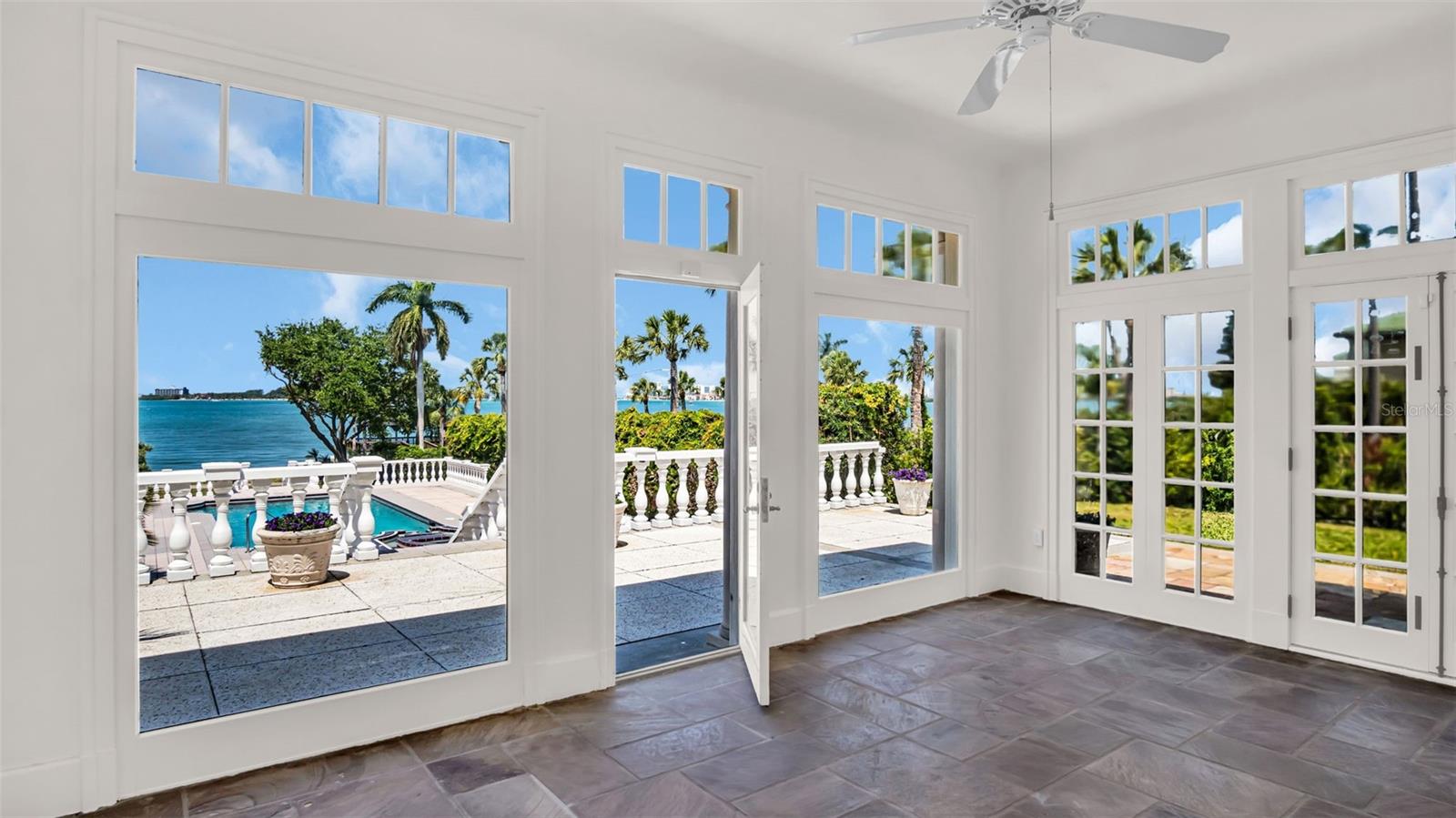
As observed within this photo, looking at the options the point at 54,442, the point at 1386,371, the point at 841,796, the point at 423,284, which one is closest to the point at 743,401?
the point at 423,284

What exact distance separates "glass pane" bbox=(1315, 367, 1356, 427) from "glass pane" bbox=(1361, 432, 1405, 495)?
0.14m

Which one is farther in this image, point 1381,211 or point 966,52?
point 1381,211

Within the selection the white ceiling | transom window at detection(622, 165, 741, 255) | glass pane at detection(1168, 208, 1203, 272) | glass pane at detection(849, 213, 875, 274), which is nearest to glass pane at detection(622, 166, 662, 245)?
transom window at detection(622, 165, 741, 255)

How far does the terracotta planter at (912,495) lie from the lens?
763cm

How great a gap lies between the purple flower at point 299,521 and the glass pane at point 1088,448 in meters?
4.47

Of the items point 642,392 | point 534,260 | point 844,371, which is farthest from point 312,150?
point 844,371

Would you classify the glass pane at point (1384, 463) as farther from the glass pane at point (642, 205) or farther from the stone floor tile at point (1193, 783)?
the glass pane at point (642, 205)

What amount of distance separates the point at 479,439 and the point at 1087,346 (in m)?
3.98

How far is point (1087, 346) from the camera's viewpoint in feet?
16.9

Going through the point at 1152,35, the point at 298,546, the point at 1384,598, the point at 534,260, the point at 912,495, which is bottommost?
the point at 1384,598

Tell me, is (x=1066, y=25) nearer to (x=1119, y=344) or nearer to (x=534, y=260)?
(x=534, y=260)

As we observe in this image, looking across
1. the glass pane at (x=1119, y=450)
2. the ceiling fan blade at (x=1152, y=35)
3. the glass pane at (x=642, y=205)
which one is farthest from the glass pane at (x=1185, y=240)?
the glass pane at (x=642, y=205)

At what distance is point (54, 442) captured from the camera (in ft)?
8.42

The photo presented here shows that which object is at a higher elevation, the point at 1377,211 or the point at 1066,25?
Result: the point at 1066,25
